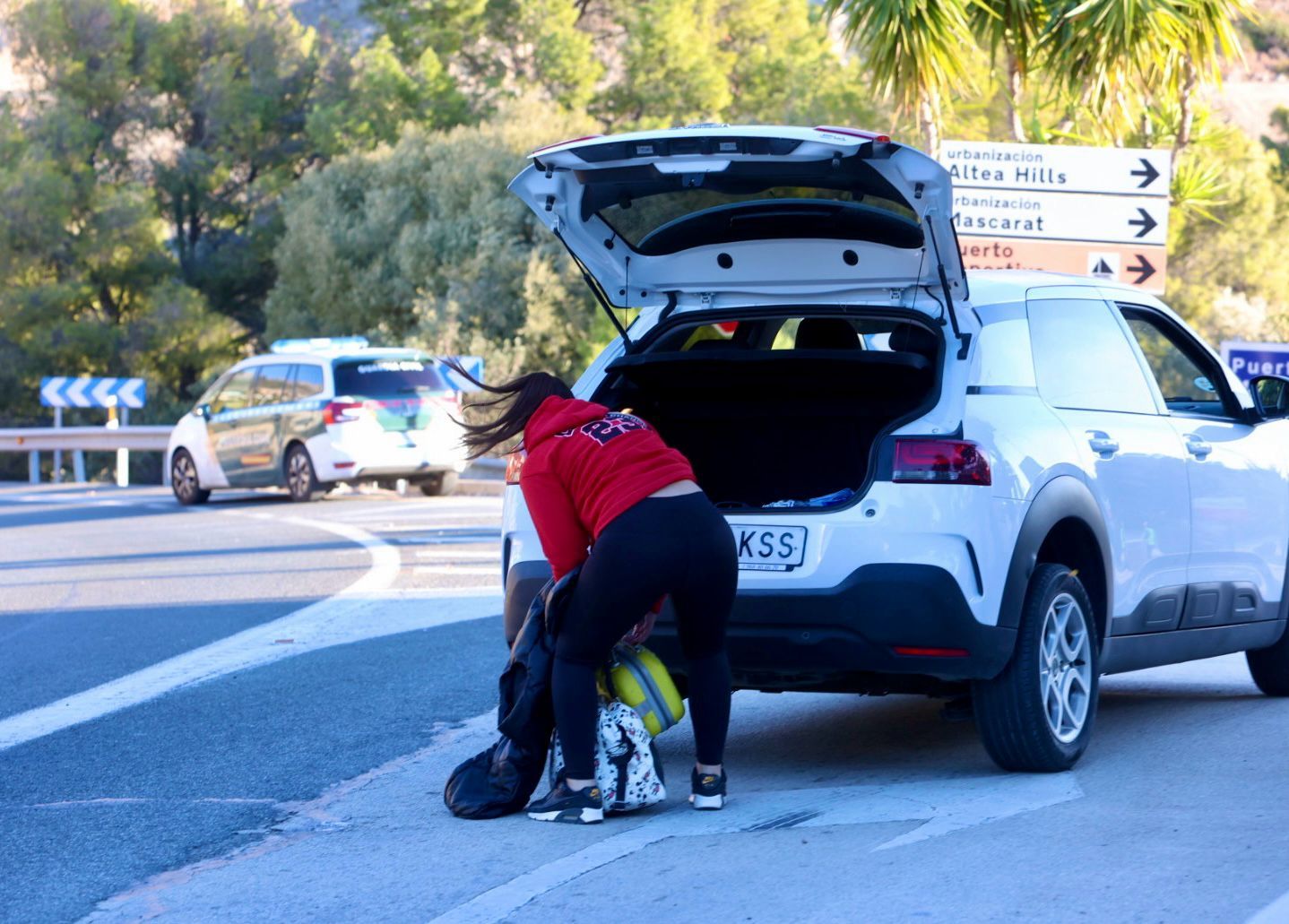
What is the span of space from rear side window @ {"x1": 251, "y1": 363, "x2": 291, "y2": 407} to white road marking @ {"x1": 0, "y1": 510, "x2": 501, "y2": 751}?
7742 mm

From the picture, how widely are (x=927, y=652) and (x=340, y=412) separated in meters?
15.3

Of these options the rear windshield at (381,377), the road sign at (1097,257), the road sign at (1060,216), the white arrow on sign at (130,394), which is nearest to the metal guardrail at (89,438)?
the white arrow on sign at (130,394)

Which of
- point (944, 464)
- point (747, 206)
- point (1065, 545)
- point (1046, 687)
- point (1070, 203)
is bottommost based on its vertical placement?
point (1046, 687)

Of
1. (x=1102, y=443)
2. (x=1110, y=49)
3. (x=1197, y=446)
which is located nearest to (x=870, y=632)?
(x=1102, y=443)

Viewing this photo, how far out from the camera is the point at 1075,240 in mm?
16172

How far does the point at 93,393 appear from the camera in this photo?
102 ft

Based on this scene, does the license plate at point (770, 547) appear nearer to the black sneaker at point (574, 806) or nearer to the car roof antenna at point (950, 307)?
the car roof antenna at point (950, 307)

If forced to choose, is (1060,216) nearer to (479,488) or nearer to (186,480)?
(479,488)

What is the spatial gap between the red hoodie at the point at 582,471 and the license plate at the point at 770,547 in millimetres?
496

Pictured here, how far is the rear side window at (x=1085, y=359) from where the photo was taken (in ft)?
21.2

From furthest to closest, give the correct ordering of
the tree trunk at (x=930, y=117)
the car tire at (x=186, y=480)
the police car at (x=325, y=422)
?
1. the car tire at (x=186, y=480)
2. the police car at (x=325, y=422)
3. the tree trunk at (x=930, y=117)

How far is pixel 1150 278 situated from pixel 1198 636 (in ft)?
31.1

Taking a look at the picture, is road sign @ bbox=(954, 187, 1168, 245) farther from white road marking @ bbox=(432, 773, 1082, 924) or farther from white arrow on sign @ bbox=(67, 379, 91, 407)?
white arrow on sign @ bbox=(67, 379, 91, 407)

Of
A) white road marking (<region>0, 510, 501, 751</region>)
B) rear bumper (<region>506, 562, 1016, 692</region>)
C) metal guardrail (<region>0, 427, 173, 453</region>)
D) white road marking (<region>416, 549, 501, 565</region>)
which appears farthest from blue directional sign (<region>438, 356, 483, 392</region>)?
rear bumper (<region>506, 562, 1016, 692</region>)
